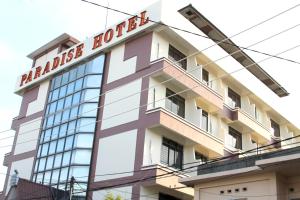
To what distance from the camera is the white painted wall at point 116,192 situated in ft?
78.7

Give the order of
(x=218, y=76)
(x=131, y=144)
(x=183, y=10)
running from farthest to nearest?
(x=218, y=76)
(x=183, y=10)
(x=131, y=144)

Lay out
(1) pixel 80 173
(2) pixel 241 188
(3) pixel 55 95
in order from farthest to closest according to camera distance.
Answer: (3) pixel 55 95 → (1) pixel 80 173 → (2) pixel 241 188

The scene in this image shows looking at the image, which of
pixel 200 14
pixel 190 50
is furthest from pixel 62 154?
pixel 200 14

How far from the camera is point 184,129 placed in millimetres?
25859

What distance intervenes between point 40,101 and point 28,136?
269 cm

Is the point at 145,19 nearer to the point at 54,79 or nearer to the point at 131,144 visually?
the point at 131,144

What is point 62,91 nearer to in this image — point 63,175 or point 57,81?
point 57,81

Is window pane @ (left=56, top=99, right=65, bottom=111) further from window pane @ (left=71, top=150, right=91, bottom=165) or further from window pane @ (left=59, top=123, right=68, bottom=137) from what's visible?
window pane @ (left=71, top=150, right=91, bottom=165)

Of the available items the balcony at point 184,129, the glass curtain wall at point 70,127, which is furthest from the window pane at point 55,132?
the balcony at point 184,129

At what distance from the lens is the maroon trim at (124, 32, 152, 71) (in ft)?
87.2

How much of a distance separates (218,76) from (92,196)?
1267cm

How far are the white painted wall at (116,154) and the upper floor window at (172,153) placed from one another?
2.04 m

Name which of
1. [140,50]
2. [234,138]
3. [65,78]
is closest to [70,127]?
[65,78]

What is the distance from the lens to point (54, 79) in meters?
32.6
